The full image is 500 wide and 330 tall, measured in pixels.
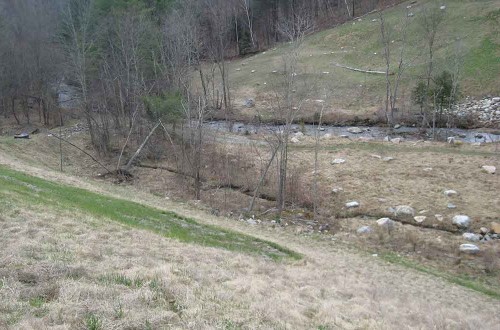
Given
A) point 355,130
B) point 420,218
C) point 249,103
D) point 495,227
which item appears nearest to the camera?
point 495,227

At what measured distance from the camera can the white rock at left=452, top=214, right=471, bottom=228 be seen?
21.4 meters

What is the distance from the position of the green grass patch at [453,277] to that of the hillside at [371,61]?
2438 centimetres

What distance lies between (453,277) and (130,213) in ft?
38.6

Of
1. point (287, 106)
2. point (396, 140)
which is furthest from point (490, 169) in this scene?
point (287, 106)

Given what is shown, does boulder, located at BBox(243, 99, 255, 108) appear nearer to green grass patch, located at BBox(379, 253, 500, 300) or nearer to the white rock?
the white rock

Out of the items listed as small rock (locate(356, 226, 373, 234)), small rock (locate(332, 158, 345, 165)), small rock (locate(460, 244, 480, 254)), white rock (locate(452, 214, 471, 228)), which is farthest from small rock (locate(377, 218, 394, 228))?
small rock (locate(332, 158, 345, 165))

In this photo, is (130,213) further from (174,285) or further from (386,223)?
(386,223)

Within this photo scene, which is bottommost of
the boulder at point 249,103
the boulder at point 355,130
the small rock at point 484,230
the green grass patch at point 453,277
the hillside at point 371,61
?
the green grass patch at point 453,277

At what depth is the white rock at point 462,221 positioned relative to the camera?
841 inches

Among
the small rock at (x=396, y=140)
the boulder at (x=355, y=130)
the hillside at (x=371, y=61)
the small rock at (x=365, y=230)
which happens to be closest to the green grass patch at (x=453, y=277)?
the small rock at (x=365, y=230)

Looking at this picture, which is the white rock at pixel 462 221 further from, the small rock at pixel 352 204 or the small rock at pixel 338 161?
the small rock at pixel 338 161

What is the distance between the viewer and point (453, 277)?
16.7 metres

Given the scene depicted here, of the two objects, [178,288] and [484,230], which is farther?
[484,230]

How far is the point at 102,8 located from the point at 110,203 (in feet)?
128
